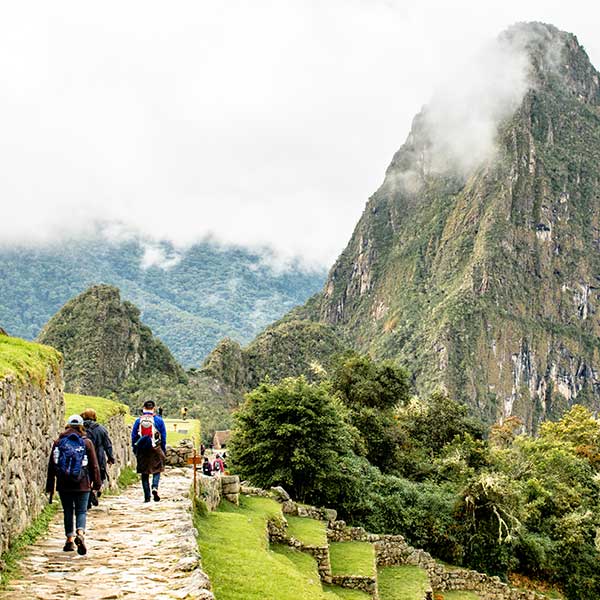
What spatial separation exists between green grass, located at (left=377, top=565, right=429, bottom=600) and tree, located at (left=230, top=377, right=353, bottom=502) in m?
4.52

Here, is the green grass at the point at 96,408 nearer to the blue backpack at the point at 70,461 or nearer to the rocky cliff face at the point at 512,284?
the blue backpack at the point at 70,461

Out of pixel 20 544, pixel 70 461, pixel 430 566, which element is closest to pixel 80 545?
pixel 20 544

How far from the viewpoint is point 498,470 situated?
3566 cm

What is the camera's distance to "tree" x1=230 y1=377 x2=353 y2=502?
25828mm

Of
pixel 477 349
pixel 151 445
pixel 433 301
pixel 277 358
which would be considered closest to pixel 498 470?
pixel 151 445

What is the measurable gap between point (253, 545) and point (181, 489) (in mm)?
3801

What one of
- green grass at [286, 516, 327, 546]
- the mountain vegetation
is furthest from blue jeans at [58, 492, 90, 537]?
the mountain vegetation

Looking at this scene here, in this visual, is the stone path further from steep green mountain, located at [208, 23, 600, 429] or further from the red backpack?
steep green mountain, located at [208, 23, 600, 429]

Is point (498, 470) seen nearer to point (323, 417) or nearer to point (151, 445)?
point (323, 417)

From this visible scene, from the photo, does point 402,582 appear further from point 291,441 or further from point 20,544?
point 20,544

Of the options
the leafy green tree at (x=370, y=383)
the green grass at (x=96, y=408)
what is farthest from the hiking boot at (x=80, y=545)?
the leafy green tree at (x=370, y=383)

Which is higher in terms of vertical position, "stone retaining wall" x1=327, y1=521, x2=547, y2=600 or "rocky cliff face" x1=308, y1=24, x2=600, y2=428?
"rocky cliff face" x1=308, y1=24, x2=600, y2=428

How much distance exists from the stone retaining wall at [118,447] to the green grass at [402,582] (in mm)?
8220

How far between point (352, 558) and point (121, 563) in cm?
1243
